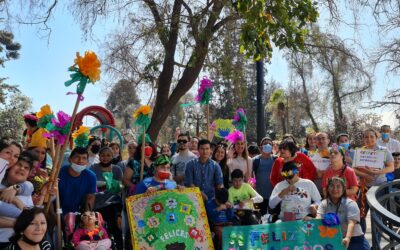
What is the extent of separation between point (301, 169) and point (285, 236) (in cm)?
148

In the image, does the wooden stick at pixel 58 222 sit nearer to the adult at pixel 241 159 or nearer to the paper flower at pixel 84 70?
the paper flower at pixel 84 70

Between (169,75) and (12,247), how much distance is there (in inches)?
373

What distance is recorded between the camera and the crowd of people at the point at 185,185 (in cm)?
475

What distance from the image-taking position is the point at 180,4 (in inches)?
476

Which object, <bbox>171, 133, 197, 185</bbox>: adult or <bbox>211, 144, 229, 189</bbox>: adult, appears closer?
<bbox>211, 144, 229, 189</bbox>: adult

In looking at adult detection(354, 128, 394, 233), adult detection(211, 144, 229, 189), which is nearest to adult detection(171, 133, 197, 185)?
adult detection(211, 144, 229, 189)

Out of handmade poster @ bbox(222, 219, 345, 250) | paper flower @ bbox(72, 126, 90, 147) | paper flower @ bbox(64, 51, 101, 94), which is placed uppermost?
paper flower @ bbox(64, 51, 101, 94)

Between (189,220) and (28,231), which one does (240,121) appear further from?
(28,231)

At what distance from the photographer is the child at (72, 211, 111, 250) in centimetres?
529

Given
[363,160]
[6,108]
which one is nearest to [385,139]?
[363,160]

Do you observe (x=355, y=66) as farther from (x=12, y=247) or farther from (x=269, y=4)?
(x=12, y=247)

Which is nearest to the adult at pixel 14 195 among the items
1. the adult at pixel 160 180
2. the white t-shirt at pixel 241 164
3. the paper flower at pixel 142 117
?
the adult at pixel 160 180

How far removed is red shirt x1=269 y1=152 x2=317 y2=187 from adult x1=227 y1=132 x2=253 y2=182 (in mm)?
903

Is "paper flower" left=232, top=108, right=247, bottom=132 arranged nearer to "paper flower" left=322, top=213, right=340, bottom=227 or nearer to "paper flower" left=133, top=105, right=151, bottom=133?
"paper flower" left=133, top=105, right=151, bottom=133
